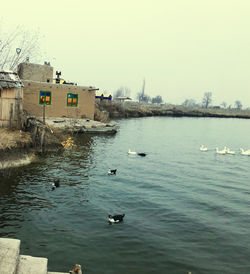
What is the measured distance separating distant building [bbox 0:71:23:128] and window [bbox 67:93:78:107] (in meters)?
16.1

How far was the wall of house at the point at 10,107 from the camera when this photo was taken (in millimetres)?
22766

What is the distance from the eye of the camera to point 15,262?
673 cm

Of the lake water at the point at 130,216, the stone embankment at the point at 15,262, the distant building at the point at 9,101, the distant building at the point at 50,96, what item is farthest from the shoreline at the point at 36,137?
the stone embankment at the point at 15,262

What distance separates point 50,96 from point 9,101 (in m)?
15.7

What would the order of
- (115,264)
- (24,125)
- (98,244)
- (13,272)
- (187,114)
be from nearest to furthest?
(13,272)
(115,264)
(98,244)
(24,125)
(187,114)

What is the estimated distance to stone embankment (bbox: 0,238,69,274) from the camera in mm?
6512

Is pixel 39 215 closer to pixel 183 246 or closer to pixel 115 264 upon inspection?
pixel 115 264

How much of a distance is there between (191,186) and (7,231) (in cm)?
1158

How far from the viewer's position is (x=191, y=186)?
18.2 m

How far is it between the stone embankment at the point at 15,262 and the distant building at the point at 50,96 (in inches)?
1201

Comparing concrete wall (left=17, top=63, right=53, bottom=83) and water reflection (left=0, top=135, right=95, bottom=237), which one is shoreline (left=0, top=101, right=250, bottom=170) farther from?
concrete wall (left=17, top=63, right=53, bottom=83)

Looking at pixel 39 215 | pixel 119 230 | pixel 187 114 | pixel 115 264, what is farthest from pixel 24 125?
pixel 187 114

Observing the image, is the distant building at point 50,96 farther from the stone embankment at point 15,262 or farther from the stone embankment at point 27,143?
the stone embankment at point 15,262

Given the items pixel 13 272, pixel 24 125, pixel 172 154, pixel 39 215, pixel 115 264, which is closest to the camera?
pixel 13 272
